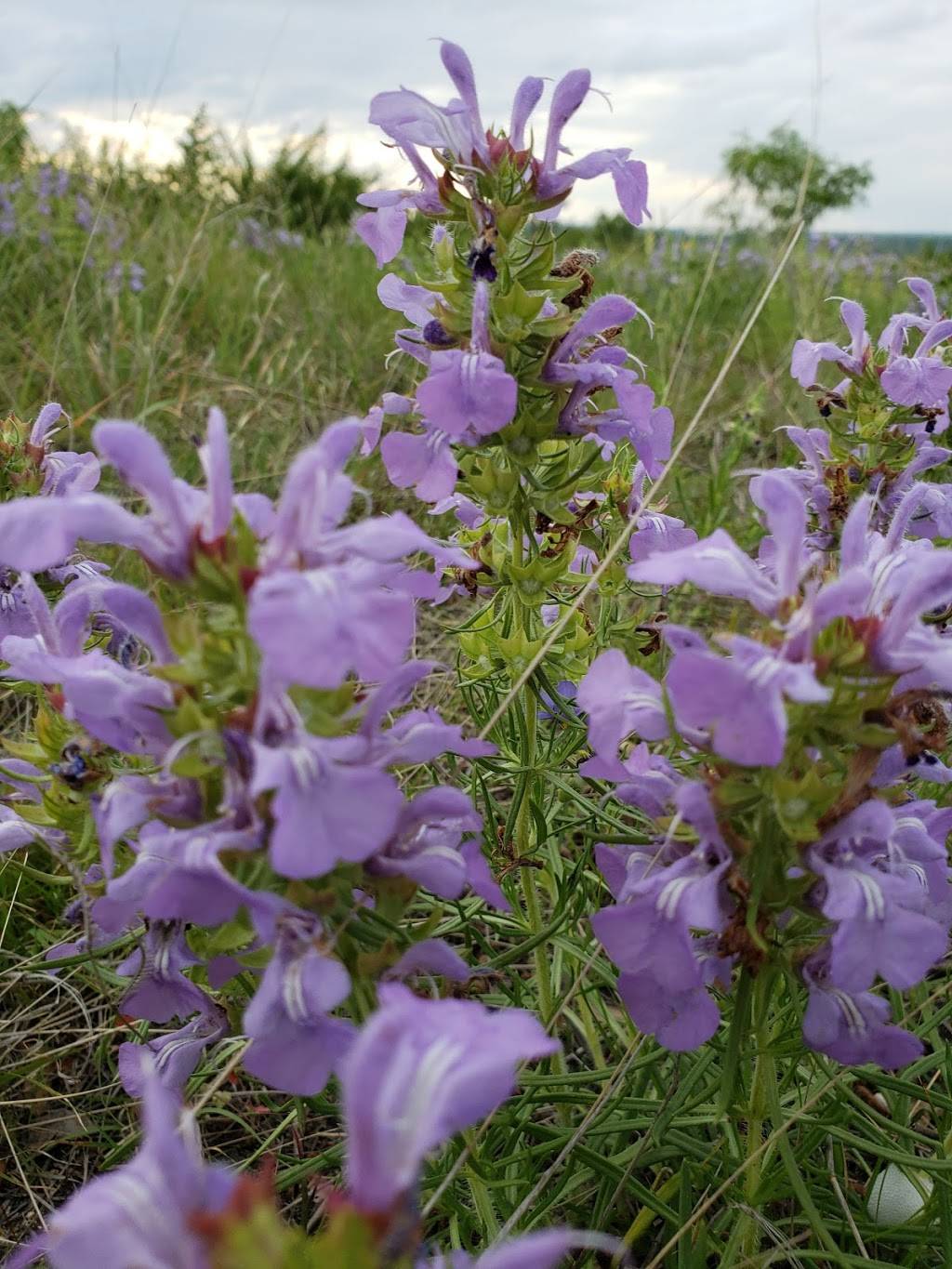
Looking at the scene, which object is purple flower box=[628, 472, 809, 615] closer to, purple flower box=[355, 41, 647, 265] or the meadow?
the meadow

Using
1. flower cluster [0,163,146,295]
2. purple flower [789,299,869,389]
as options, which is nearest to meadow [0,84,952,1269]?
purple flower [789,299,869,389]

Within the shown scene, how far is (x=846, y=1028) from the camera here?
1439mm

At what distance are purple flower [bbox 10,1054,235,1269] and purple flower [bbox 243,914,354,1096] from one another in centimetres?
34

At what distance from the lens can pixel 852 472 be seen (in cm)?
251

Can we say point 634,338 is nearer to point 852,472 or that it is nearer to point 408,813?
point 852,472

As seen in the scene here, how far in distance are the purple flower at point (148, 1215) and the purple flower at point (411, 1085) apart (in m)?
0.12

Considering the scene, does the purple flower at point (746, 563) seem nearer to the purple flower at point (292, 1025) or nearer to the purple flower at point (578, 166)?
the purple flower at point (292, 1025)

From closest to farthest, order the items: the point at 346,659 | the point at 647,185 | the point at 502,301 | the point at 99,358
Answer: the point at 346,659, the point at 502,301, the point at 647,185, the point at 99,358

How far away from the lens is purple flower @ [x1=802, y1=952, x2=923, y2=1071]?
1412 mm

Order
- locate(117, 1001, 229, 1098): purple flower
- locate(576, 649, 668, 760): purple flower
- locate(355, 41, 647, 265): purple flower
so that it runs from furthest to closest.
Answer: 1. locate(355, 41, 647, 265): purple flower
2. locate(117, 1001, 229, 1098): purple flower
3. locate(576, 649, 668, 760): purple flower

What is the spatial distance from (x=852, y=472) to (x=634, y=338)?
12.0 ft

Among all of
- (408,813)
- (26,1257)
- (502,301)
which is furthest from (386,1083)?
(502,301)

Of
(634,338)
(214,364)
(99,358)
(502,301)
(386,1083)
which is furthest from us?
(634,338)

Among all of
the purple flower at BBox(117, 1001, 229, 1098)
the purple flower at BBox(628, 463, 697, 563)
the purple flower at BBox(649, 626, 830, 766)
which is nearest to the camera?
the purple flower at BBox(649, 626, 830, 766)
